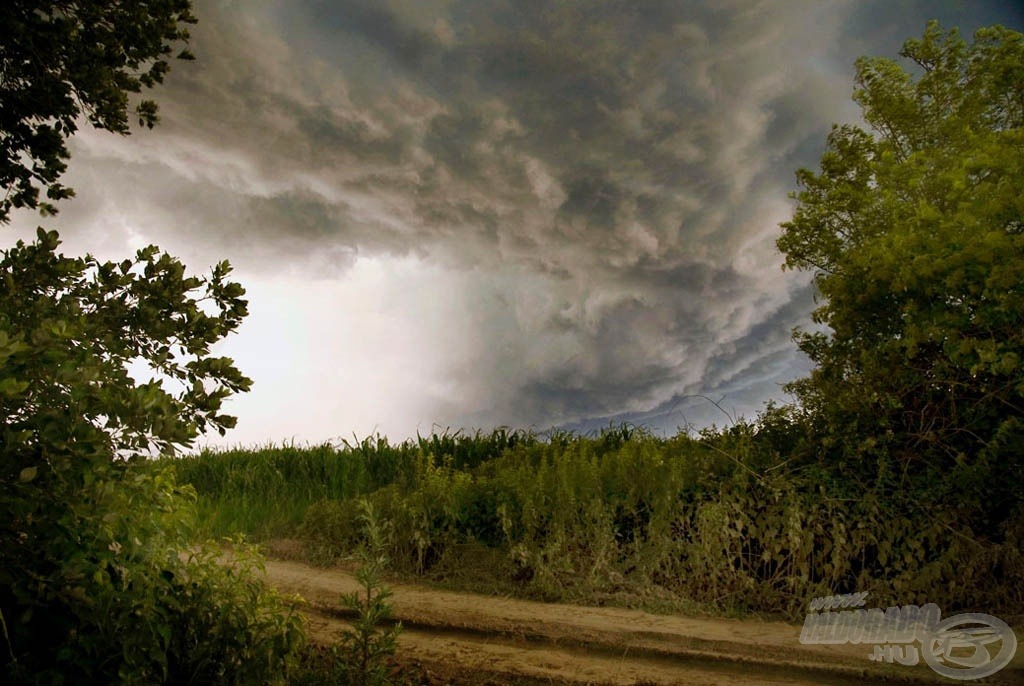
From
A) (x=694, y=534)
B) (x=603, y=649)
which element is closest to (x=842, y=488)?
(x=694, y=534)

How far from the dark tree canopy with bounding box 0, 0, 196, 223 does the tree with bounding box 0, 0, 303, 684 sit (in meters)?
0.15

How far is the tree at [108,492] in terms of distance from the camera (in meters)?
2.81

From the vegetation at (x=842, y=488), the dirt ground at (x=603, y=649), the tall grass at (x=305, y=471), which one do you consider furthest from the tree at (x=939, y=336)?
the tall grass at (x=305, y=471)

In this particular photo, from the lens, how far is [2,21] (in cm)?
473

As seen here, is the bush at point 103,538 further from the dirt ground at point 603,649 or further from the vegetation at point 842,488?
the vegetation at point 842,488

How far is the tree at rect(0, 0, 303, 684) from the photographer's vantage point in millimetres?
2812

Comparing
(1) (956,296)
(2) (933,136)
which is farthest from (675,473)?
(2) (933,136)

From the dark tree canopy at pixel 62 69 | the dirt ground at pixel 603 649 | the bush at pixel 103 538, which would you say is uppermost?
the dark tree canopy at pixel 62 69

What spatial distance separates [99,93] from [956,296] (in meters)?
7.04

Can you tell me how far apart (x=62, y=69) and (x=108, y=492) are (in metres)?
3.70

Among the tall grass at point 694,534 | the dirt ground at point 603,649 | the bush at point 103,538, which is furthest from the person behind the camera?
the tall grass at point 694,534

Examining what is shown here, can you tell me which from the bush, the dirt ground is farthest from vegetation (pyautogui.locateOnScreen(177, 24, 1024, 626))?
the bush

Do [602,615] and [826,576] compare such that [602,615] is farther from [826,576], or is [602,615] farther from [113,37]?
[113,37]

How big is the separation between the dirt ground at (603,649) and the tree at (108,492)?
1.13 meters
